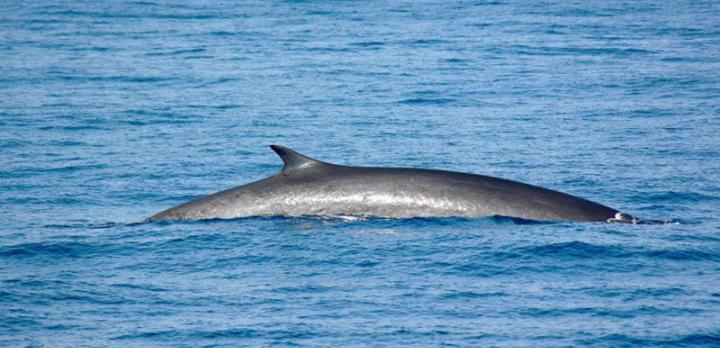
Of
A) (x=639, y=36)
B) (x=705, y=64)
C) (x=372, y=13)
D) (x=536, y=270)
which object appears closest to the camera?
(x=536, y=270)

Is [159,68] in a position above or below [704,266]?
above

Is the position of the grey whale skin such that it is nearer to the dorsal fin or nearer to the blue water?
the dorsal fin

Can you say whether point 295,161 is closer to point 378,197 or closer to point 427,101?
point 378,197

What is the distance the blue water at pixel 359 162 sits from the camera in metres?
13.2

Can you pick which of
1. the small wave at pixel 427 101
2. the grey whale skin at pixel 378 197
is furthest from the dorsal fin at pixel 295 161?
the small wave at pixel 427 101

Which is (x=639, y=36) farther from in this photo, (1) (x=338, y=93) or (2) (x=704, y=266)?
(2) (x=704, y=266)

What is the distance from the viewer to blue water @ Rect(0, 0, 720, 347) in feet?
43.3

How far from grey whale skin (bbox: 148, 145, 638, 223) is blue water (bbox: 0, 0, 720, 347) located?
214 mm

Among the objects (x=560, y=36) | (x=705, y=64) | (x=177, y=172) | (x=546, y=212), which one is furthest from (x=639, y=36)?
(x=546, y=212)

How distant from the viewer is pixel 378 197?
1648cm

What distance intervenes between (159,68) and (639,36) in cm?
1528

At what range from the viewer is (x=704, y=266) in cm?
1516

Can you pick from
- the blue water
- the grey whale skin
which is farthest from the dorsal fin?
the blue water

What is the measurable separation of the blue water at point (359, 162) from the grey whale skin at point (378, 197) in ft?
0.70
